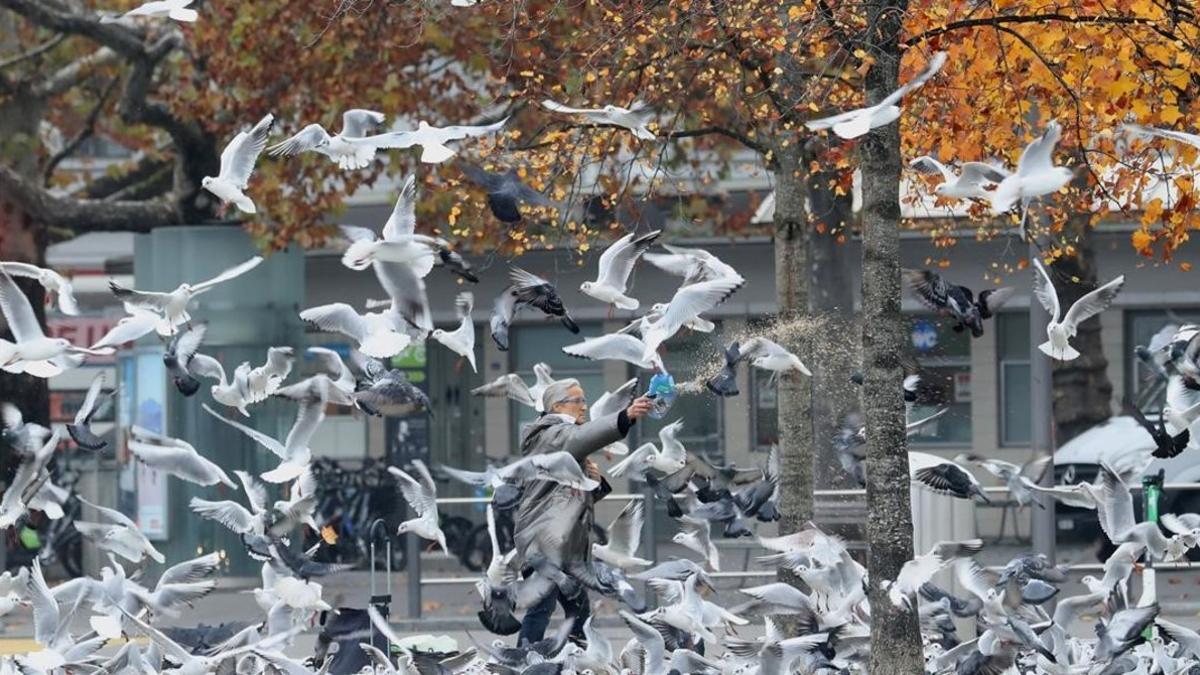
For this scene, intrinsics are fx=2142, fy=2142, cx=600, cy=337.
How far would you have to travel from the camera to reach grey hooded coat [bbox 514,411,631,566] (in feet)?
33.8

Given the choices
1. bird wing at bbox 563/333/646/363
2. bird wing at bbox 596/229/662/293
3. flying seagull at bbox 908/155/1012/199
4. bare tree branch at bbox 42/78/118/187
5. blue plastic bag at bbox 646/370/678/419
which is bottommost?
blue plastic bag at bbox 646/370/678/419

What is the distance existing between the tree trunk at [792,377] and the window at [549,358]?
12767 millimetres

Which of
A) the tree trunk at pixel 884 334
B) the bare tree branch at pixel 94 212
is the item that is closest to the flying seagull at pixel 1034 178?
the tree trunk at pixel 884 334

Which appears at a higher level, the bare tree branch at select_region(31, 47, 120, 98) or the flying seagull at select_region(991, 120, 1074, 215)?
the bare tree branch at select_region(31, 47, 120, 98)

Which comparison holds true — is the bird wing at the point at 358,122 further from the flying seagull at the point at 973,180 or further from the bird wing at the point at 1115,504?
the bird wing at the point at 1115,504

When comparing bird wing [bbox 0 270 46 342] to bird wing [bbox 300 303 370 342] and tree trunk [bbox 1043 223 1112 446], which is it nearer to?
bird wing [bbox 300 303 370 342]

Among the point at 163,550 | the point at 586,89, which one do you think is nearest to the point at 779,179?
the point at 586,89

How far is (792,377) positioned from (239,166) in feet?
11.8

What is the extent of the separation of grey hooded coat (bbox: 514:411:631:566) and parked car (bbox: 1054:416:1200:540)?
8.30 meters

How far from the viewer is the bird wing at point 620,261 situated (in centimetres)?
1002

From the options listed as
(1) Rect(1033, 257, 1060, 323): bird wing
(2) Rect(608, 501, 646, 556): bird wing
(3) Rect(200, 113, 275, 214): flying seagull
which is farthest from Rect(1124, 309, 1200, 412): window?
(3) Rect(200, 113, 275, 214): flying seagull

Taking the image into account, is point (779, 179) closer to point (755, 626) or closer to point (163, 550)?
point (755, 626)

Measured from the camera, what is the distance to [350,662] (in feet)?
36.2

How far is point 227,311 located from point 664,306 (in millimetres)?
8892
